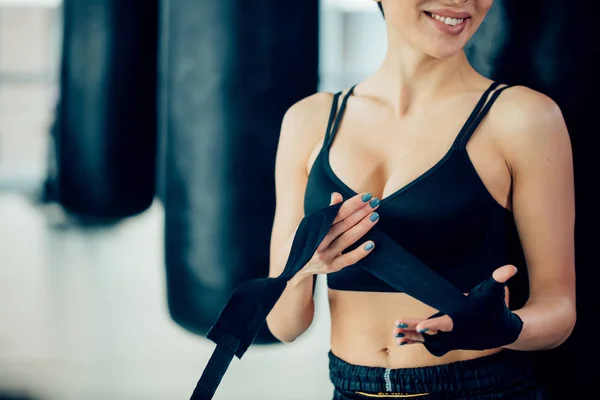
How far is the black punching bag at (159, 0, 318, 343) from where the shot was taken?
96cm

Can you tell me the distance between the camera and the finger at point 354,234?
0.55m

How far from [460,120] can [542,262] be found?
14cm

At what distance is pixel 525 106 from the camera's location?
1.95ft

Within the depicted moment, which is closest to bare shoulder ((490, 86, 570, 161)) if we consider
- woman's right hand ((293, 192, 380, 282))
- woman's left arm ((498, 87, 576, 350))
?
woman's left arm ((498, 87, 576, 350))

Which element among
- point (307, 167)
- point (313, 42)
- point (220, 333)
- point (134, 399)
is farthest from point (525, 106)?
point (134, 399)

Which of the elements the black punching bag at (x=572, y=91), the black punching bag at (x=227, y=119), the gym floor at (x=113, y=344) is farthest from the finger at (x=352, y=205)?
the gym floor at (x=113, y=344)

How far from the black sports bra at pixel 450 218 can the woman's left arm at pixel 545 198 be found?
0.03m

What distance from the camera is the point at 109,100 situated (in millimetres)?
1599

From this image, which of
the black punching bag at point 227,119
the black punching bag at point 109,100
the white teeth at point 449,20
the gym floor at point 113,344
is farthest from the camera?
the black punching bag at point 109,100

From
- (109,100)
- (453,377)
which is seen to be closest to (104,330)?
(109,100)

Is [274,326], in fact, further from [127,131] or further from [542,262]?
[127,131]

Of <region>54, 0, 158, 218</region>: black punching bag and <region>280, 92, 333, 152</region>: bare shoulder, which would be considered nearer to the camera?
<region>280, 92, 333, 152</region>: bare shoulder

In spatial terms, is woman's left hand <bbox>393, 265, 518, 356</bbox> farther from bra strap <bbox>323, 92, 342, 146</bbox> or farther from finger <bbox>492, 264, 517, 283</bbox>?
bra strap <bbox>323, 92, 342, 146</bbox>

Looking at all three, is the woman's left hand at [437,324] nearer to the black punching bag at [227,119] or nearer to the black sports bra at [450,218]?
the black sports bra at [450,218]
